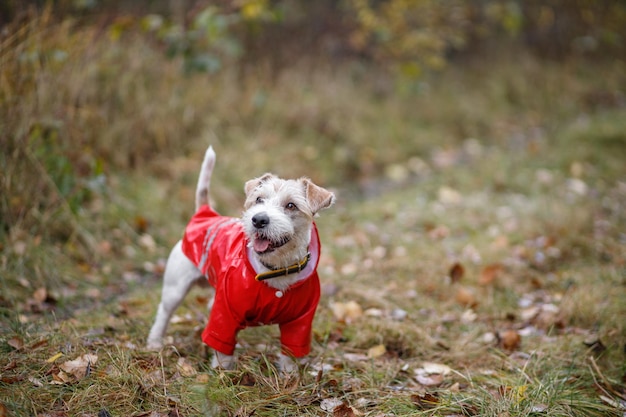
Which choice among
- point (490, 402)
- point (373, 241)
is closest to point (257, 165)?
point (373, 241)

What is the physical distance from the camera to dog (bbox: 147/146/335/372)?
2.84m

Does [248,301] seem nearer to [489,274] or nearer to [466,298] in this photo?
[466,298]

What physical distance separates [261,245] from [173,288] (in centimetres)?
90

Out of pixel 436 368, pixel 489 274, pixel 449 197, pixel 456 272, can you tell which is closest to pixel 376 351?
pixel 436 368

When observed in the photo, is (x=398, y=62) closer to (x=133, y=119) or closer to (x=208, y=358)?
(x=133, y=119)

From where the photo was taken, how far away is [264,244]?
110 inches

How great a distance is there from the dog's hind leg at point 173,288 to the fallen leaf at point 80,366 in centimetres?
55

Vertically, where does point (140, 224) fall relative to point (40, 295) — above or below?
below

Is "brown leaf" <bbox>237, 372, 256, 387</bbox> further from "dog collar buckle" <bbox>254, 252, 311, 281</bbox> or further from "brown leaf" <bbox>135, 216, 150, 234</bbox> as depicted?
"brown leaf" <bbox>135, 216, 150, 234</bbox>

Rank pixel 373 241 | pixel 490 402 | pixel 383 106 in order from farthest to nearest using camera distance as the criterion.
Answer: pixel 383 106 < pixel 373 241 < pixel 490 402

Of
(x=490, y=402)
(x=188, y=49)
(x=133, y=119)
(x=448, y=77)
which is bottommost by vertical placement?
(x=448, y=77)

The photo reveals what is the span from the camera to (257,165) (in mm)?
7328

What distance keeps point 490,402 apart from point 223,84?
6982 mm

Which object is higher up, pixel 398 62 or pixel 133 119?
pixel 133 119
